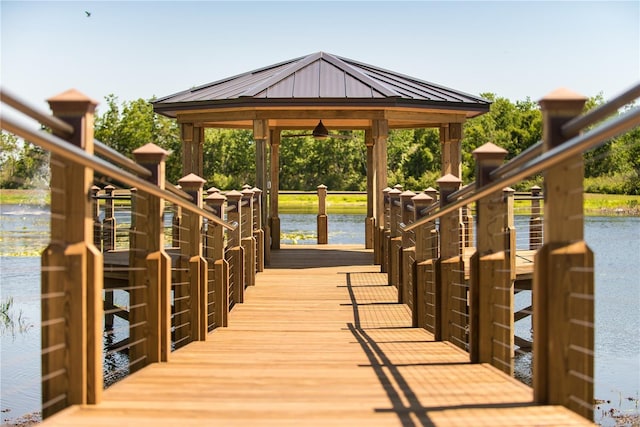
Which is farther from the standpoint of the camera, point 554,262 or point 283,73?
point 283,73

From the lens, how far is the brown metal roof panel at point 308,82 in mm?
13754

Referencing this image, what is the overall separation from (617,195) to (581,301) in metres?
53.3

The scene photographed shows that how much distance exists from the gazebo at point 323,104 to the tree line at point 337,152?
1502 inches

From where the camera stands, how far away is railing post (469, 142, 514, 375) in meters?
5.26

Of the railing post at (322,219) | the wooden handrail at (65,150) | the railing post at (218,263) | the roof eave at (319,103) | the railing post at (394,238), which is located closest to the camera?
the wooden handrail at (65,150)

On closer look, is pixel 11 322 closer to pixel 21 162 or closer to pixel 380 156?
pixel 380 156

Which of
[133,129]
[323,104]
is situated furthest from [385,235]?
[133,129]

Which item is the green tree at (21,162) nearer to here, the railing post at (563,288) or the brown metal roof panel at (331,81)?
the brown metal roof panel at (331,81)

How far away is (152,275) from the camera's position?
5316 mm

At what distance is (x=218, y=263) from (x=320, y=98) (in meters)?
5.93

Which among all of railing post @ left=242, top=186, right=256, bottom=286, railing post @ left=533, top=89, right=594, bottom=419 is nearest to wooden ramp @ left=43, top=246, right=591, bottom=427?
railing post @ left=533, top=89, right=594, bottom=419

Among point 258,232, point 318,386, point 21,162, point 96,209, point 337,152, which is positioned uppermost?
point 337,152

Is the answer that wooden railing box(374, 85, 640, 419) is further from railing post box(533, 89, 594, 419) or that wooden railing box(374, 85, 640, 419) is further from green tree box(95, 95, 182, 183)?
green tree box(95, 95, 182, 183)

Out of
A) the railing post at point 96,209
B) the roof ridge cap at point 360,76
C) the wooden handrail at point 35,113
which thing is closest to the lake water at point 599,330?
the railing post at point 96,209
